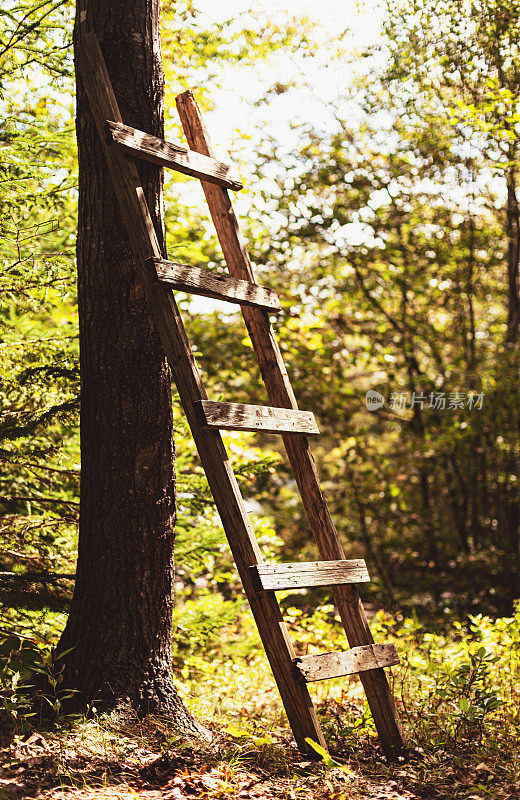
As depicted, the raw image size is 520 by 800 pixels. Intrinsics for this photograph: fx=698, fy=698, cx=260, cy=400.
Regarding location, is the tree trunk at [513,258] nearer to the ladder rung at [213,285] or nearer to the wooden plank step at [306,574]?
the ladder rung at [213,285]

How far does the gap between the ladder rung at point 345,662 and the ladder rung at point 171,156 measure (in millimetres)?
2177

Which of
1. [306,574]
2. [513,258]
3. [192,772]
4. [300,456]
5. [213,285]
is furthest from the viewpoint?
[513,258]

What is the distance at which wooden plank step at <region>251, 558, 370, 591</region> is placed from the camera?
2.70m

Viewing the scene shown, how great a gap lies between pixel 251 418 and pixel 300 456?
1.58 feet

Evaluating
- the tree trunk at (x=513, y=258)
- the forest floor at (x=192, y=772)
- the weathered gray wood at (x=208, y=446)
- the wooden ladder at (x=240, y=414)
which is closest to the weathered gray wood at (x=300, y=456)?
the wooden ladder at (x=240, y=414)

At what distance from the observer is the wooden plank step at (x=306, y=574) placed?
8.87 ft

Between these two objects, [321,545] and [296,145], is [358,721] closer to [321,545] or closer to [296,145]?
[321,545]

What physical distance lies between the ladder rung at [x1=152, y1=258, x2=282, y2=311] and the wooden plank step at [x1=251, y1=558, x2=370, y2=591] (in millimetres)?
1173

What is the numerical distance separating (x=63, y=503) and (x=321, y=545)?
4.90 feet

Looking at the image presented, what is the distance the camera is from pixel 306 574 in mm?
2910

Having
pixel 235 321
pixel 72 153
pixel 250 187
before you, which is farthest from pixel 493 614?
pixel 72 153

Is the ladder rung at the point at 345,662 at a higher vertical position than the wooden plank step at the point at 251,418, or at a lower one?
lower

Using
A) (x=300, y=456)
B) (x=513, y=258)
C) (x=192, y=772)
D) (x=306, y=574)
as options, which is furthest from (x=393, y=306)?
(x=192, y=772)

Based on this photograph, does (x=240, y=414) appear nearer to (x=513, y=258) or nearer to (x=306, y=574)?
(x=306, y=574)
